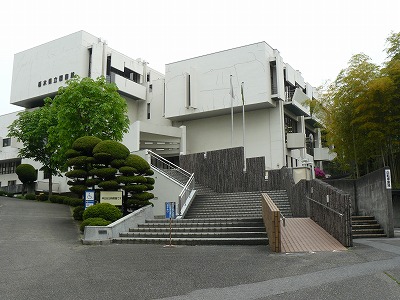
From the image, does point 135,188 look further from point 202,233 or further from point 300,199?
point 300,199

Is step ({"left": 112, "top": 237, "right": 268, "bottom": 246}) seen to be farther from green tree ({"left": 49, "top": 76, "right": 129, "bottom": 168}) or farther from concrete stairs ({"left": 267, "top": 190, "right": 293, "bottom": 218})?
green tree ({"left": 49, "top": 76, "right": 129, "bottom": 168})

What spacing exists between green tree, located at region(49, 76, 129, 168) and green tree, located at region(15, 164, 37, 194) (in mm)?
16579

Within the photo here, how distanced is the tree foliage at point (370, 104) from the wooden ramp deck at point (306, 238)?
664 centimetres

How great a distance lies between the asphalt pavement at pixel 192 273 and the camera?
19.2 ft

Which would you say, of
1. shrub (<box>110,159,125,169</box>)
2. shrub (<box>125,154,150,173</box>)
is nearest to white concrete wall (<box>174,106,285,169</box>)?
shrub (<box>125,154,150,173</box>)

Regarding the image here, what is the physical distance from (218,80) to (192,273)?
25950 mm

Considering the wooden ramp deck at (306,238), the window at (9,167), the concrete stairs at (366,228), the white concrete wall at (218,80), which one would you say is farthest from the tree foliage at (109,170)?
the window at (9,167)

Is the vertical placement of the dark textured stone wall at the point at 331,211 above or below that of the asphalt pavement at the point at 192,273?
above

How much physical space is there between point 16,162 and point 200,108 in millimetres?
23033

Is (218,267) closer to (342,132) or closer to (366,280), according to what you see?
(366,280)

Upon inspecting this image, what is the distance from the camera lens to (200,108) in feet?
107

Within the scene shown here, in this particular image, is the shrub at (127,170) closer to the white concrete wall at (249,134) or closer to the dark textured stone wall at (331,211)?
the dark textured stone wall at (331,211)

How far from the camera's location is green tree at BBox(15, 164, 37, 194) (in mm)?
34906

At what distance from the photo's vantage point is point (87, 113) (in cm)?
2030
